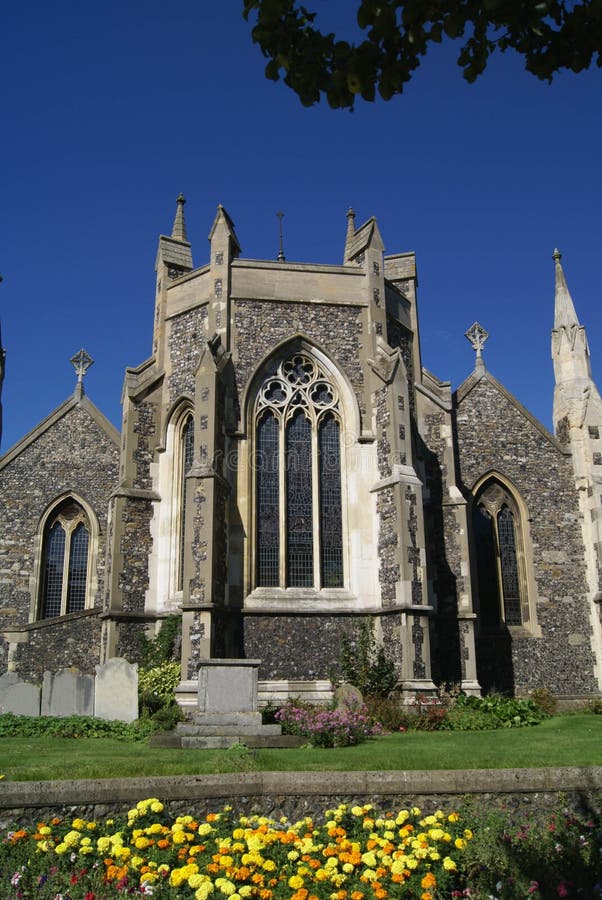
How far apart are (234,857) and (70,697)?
10702 millimetres

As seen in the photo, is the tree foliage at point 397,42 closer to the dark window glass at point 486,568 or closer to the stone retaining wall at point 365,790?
the stone retaining wall at point 365,790

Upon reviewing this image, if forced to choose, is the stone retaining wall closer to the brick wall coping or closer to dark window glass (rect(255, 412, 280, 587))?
the brick wall coping

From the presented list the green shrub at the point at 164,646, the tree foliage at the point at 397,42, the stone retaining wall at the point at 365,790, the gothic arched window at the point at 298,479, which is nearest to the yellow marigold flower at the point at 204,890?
the stone retaining wall at the point at 365,790

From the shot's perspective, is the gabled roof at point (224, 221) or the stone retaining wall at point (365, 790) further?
the gabled roof at point (224, 221)

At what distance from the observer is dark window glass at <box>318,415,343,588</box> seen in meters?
19.0

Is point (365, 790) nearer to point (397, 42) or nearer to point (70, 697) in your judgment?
point (397, 42)

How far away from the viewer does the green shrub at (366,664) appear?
55.7 ft

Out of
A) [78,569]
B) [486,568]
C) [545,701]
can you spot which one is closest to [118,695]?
[78,569]

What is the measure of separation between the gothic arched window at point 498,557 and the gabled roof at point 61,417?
1102 centimetres

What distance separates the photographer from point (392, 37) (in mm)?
4695

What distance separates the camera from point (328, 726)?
520 inches

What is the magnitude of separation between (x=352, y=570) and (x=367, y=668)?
7.80 feet

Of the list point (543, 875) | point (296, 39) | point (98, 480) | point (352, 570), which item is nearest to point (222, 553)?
point (352, 570)

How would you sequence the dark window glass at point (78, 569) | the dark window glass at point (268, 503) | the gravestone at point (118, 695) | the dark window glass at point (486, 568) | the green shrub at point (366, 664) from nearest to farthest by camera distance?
the gravestone at point (118, 695)
the green shrub at point (366, 664)
the dark window glass at point (268, 503)
the dark window glass at point (486, 568)
the dark window glass at point (78, 569)
